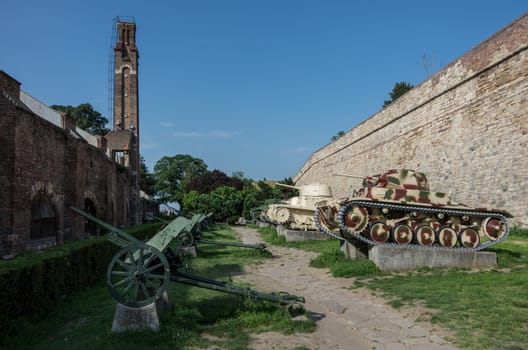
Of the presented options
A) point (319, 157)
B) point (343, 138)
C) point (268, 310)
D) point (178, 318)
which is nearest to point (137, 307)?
point (178, 318)

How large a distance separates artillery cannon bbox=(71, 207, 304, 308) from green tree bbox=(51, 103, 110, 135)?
4579 centimetres

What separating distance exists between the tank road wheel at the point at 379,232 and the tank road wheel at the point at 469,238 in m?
1.58

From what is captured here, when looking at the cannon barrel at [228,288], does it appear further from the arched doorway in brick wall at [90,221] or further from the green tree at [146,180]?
the green tree at [146,180]

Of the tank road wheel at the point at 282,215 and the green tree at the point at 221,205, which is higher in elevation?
the green tree at the point at 221,205

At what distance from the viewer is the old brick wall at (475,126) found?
455 inches

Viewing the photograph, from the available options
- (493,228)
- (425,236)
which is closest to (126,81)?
(425,236)

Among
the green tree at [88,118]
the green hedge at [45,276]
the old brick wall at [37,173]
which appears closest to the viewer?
the green hedge at [45,276]

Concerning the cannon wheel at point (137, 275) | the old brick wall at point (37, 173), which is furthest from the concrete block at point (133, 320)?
the old brick wall at point (37, 173)

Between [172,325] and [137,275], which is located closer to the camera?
[137,275]

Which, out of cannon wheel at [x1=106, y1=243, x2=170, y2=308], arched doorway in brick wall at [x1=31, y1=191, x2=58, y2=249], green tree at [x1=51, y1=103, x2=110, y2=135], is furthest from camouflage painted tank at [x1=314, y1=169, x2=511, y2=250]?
green tree at [x1=51, y1=103, x2=110, y2=135]

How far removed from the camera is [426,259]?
8.02 m

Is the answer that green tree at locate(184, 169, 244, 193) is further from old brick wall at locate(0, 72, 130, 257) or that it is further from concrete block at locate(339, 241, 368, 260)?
concrete block at locate(339, 241, 368, 260)

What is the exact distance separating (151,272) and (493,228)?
23.6 ft

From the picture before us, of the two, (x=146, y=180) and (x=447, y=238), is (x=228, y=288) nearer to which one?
(x=447, y=238)
